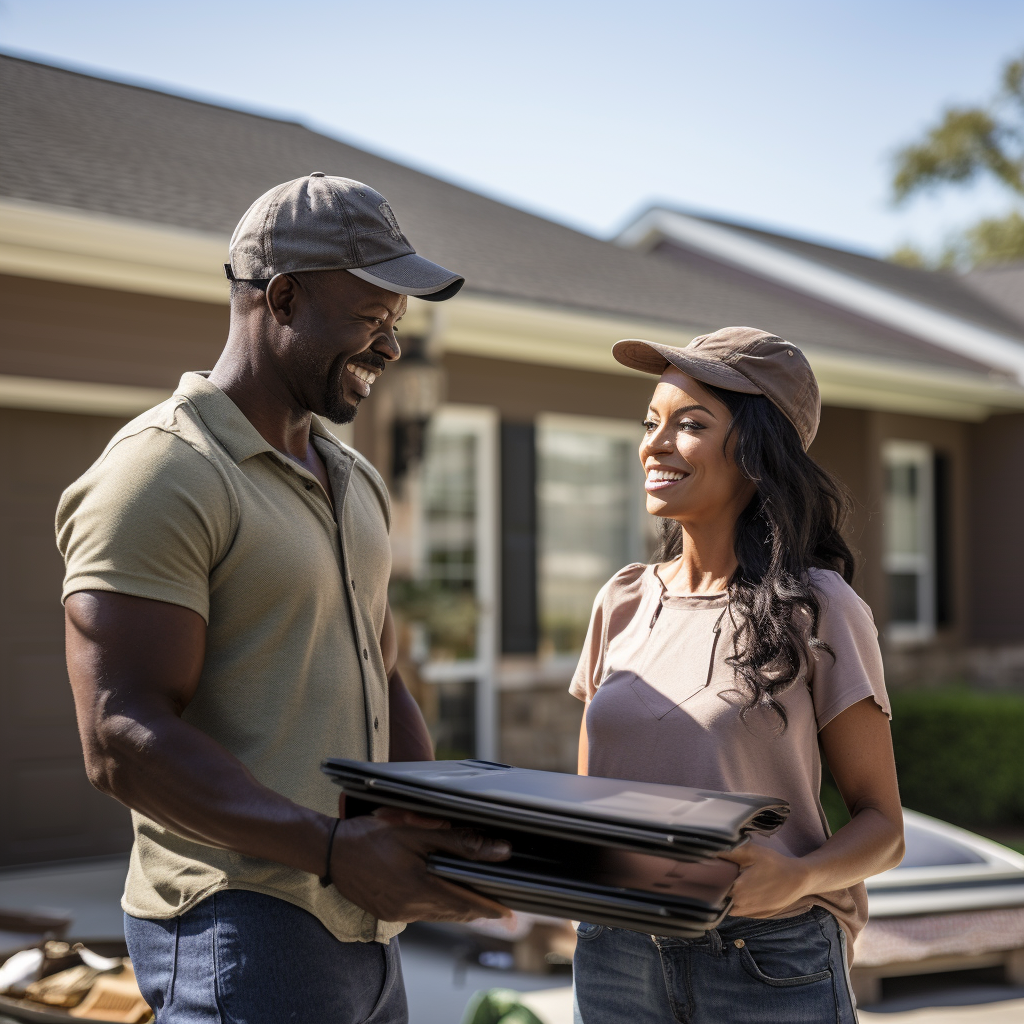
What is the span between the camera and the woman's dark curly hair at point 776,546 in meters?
1.91

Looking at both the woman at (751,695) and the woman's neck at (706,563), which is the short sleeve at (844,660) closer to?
the woman at (751,695)

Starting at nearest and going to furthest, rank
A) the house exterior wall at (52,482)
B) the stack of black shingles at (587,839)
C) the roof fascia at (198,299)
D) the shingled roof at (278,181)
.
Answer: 1. the stack of black shingles at (587,839)
2. the roof fascia at (198,299)
3. the house exterior wall at (52,482)
4. the shingled roof at (278,181)

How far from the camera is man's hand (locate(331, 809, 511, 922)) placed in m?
1.57

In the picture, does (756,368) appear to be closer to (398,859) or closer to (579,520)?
(398,859)

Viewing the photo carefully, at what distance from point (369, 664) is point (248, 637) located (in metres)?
0.27

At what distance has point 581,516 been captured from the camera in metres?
8.69

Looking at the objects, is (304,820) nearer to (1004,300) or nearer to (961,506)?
(961,506)

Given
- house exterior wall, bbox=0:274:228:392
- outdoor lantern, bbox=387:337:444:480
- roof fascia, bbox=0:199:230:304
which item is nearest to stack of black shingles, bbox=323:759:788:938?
roof fascia, bbox=0:199:230:304

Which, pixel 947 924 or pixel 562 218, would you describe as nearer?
pixel 947 924

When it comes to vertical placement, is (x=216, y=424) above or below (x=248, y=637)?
above

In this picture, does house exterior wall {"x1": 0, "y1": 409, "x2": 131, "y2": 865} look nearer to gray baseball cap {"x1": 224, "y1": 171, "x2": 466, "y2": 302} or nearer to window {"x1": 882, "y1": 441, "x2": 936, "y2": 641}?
gray baseball cap {"x1": 224, "y1": 171, "x2": 466, "y2": 302}

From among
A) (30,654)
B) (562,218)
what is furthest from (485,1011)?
(562,218)

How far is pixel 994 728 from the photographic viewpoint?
29.8 ft

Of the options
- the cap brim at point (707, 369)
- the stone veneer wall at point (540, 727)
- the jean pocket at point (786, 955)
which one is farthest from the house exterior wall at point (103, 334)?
the jean pocket at point (786, 955)
